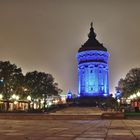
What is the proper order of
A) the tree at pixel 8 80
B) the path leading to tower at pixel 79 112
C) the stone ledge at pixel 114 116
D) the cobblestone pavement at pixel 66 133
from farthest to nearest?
the tree at pixel 8 80, the path leading to tower at pixel 79 112, the stone ledge at pixel 114 116, the cobblestone pavement at pixel 66 133

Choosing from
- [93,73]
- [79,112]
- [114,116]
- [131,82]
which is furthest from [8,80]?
[93,73]

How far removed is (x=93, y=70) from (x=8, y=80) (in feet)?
272

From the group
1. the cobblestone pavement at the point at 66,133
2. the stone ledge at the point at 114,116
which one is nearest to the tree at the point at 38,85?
the stone ledge at the point at 114,116

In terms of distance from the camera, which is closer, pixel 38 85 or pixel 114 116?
pixel 114 116

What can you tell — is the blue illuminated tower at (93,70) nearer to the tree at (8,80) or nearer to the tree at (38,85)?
the tree at (38,85)

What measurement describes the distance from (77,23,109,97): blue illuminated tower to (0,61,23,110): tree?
238 ft

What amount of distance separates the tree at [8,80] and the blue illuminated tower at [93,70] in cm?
7264

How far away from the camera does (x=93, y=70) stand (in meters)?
182

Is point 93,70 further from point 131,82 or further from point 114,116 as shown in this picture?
point 114,116

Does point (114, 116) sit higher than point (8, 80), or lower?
lower

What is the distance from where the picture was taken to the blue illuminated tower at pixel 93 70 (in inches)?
7003

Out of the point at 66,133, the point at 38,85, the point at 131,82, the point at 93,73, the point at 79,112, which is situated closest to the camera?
the point at 66,133

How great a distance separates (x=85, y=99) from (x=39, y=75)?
37233mm

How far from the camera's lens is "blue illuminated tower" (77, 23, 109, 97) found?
178 metres
